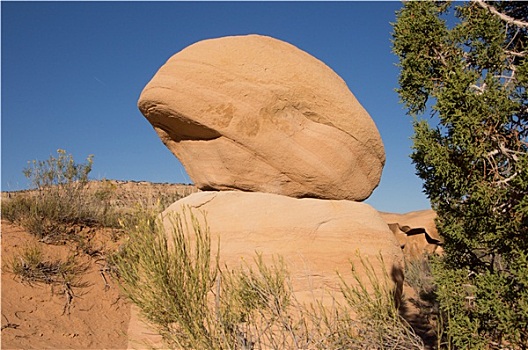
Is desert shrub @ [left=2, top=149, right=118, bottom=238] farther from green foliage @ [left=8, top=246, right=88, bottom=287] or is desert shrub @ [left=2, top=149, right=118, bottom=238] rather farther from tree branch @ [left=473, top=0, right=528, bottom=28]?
tree branch @ [left=473, top=0, right=528, bottom=28]

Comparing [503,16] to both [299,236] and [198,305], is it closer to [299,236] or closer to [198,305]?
[299,236]

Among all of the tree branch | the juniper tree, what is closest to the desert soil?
the juniper tree

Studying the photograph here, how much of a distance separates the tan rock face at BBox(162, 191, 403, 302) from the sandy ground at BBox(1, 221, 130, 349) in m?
4.27

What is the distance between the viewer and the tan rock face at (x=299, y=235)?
17.5 ft

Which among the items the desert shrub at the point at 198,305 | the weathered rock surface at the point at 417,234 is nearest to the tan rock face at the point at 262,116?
the desert shrub at the point at 198,305

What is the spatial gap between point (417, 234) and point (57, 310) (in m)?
17.6

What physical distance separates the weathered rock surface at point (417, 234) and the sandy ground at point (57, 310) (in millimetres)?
14724

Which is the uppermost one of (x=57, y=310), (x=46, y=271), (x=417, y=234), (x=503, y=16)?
(x=503, y=16)

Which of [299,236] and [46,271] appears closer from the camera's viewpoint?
[299,236]

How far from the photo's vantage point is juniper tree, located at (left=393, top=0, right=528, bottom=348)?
5.38m

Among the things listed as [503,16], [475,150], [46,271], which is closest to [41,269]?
[46,271]

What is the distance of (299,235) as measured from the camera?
5.42 meters

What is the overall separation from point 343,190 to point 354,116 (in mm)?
1024

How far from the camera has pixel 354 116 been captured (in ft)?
20.0
